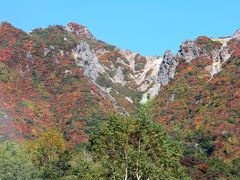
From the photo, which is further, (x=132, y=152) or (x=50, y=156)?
(x=50, y=156)

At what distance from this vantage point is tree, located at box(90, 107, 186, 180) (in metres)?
46.0

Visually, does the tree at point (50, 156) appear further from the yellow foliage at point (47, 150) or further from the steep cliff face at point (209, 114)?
the steep cliff face at point (209, 114)

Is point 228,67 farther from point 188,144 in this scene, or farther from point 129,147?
point 129,147

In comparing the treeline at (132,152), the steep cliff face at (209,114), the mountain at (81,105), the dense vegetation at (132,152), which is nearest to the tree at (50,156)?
the mountain at (81,105)

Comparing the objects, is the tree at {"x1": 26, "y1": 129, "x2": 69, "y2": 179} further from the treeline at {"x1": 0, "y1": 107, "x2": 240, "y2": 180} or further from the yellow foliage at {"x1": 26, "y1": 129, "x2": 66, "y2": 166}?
the treeline at {"x1": 0, "y1": 107, "x2": 240, "y2": 180}

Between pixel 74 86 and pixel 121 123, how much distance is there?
141854mm

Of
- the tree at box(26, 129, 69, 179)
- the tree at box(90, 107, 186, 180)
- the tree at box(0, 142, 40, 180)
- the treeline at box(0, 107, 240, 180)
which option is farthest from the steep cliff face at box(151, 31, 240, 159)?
the tree at box(90, 107, 186, 180)

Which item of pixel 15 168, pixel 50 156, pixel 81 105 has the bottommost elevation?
pixel 15 168

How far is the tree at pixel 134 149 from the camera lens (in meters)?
46.0

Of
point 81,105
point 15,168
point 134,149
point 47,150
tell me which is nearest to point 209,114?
point 81,105

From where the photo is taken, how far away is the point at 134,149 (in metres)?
47.6

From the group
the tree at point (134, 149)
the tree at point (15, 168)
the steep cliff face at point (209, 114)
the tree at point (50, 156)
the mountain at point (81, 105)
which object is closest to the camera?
the tree at point (134, 149)

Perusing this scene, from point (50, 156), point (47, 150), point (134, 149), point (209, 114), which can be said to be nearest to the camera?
point (134, 149)

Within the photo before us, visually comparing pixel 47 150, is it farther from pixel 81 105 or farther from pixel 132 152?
pixel 81 105
